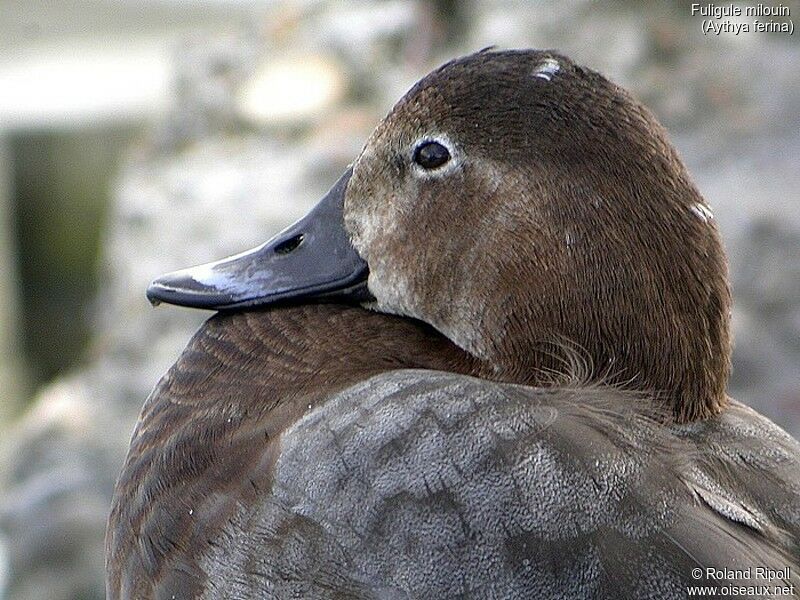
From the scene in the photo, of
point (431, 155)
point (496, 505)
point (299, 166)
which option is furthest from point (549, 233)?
point (299, 166)

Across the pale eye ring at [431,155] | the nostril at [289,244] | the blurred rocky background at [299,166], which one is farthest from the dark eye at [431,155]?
the blurred rocky background at [299,166]

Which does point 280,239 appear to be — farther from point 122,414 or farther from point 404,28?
point 404,28

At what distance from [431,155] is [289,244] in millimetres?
319

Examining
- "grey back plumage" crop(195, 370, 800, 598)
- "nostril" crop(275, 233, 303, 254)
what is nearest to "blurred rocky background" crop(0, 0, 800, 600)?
"nostril" crop(275, 233, 303, 254)

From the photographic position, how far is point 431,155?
73.3 inches

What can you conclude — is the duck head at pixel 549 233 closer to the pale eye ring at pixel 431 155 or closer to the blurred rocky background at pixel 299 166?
the pale eye ring at pixel 431 155

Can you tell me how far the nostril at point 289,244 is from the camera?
80.4 inches

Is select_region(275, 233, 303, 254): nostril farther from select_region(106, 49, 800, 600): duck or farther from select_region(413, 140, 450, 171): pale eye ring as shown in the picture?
select_region(413, 140, 450, 171): pale eye ring

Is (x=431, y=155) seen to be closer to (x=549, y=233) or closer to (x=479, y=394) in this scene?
(x=549, y=233)

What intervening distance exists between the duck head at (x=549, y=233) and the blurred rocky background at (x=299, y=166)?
6.02ft

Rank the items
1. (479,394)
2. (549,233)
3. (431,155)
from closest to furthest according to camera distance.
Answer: (479,394), (549,233), (431,155)

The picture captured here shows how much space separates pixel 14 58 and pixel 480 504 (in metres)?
9.42

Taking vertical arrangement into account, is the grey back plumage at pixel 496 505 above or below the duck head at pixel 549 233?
below

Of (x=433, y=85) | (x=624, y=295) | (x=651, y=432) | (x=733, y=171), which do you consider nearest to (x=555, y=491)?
(x=651, y=432)
